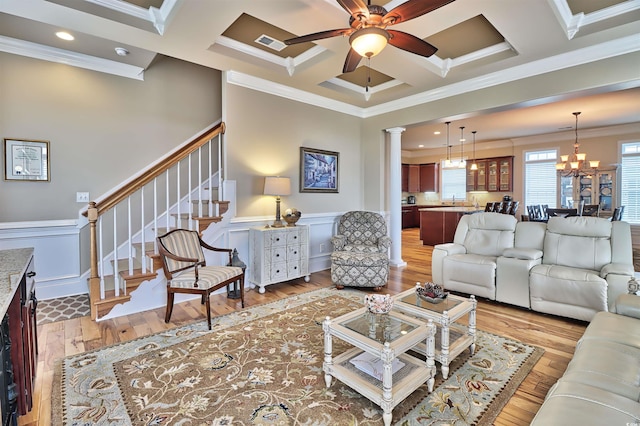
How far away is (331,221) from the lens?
5.36 meters

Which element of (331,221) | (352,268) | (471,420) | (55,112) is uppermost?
(55,112)

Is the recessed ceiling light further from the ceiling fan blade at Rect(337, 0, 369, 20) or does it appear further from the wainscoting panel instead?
the ceiling fan blade at Rect(337, 0, 369, 20)

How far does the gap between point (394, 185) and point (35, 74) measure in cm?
517

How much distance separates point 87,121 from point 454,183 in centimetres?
1012

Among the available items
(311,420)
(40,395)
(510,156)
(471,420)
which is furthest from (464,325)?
(510,156)

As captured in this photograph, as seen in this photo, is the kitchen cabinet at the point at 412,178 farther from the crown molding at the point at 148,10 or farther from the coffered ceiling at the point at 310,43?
the crown molding at the point at 148,10

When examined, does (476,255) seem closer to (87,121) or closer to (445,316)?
(445,316)

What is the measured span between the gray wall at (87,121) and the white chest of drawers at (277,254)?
6.38 feet

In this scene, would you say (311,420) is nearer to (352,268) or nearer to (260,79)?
(352,268)

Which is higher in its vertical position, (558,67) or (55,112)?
(558,67)

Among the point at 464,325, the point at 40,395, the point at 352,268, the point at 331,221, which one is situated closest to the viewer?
the point at 40,395

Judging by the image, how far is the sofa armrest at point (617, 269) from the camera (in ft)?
9.25

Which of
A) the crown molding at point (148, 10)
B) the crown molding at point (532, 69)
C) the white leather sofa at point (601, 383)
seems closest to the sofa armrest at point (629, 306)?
the white leather sofa at point (601, 383)

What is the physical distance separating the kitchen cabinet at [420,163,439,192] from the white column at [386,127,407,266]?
19.2 ft
